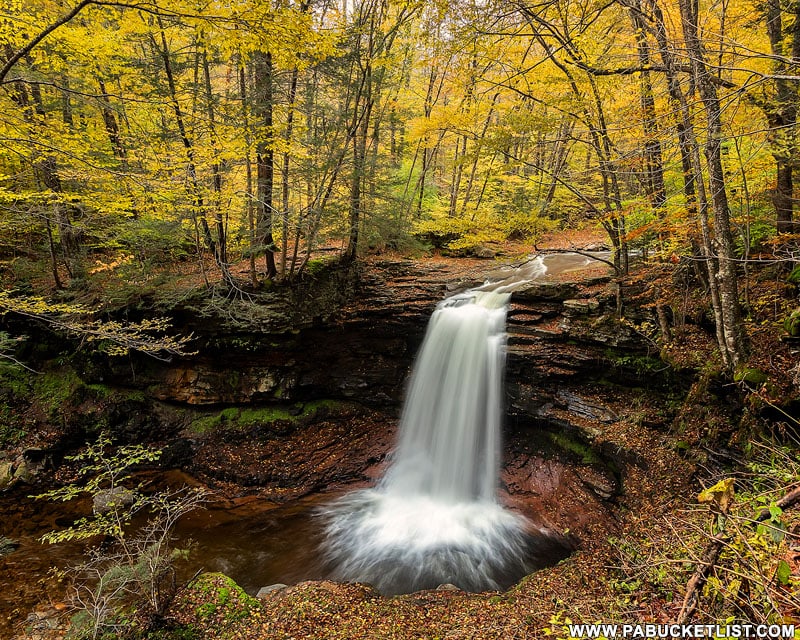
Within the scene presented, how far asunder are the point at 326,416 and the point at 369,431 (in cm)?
128

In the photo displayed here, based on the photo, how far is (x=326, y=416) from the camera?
1002 cm

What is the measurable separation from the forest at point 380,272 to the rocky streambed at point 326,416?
7 centimetres

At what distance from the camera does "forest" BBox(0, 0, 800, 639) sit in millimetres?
4074

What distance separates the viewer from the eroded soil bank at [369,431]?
459cm

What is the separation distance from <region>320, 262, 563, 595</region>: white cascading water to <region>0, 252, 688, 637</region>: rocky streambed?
425 mm

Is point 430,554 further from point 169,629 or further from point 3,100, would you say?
point 3,100

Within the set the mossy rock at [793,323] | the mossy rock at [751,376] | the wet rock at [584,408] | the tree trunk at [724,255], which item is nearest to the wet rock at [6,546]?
the wet rock at [584,408]

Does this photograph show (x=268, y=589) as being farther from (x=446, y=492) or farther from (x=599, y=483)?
(x=599, y=483)

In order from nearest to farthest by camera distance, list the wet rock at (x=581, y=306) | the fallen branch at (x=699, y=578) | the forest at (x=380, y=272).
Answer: the fallen branch at (x=699, y=578) → the forest at (x=380, y=272) → the wet rock at (x=581, y=306)

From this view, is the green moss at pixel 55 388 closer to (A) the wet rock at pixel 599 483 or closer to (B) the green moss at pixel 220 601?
(B) the green moss at pixel 220 601

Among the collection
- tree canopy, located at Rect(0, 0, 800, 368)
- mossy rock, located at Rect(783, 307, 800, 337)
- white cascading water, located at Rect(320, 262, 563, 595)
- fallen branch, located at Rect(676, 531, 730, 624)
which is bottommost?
white cascading water, located at Rect(320, 262, 563, 595)

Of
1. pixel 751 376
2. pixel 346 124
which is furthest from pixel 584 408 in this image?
pixel 346 124

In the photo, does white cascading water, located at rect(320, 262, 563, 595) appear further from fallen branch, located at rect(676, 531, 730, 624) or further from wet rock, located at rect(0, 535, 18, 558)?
wet rock, located at rect(0, 535, 18, 558)

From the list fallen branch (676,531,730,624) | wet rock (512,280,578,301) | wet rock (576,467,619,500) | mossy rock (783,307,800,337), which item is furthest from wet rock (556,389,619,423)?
fallen branch (676,531,730,624)
